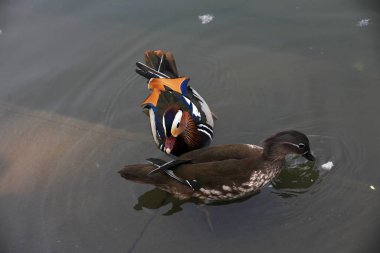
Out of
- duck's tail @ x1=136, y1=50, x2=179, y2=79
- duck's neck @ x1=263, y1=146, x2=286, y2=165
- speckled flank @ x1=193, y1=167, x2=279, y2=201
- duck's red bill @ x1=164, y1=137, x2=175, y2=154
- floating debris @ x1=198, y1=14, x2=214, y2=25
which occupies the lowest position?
speckled flank @ x1=193, y1=167, x2=279, y2=201

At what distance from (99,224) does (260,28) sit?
8.25 feet

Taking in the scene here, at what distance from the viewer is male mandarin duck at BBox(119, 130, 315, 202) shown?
142 inches

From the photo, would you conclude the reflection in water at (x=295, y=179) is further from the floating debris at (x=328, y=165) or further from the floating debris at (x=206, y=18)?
the floating debris at (x=206, y=18)

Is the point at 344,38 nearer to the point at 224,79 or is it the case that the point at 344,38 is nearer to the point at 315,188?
the point at 224,79

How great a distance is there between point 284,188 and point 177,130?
934mm

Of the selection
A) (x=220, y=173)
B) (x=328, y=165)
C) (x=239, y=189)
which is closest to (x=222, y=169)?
(x=220, y=173)

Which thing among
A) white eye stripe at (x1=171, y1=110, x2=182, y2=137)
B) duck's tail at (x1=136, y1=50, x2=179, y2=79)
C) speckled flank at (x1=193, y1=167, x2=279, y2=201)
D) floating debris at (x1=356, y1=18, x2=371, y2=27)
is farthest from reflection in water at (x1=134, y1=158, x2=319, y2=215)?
floating debris at (x1=356, y1=18, x2=371, y2=27)

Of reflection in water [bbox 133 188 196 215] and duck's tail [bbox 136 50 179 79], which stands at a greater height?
duck's tail [bbox 136 50 179 79]

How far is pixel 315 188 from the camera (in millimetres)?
3834

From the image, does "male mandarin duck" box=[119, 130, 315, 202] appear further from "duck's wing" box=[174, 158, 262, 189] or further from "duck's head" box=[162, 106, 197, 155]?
→ "duck's head" box=[162, 106, 197, 155]

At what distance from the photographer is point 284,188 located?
154 inches

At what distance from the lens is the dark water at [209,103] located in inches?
146

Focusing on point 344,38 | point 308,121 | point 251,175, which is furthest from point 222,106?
point 344,38

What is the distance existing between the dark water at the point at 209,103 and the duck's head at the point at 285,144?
34 cm
